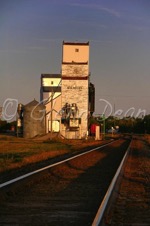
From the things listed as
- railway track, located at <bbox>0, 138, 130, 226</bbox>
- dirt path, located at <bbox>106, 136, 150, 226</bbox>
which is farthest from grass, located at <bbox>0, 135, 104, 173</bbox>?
dirt path, located at <bbox>106, 136, 150, 226</bbox>

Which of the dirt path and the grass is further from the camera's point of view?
the grass

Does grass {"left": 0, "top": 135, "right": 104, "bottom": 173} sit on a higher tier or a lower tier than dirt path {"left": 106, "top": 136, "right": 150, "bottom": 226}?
higher

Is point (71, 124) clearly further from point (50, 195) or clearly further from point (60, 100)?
point (50, 195)

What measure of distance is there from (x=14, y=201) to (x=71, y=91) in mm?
76512

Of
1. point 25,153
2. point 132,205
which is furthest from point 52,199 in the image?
point 25,153

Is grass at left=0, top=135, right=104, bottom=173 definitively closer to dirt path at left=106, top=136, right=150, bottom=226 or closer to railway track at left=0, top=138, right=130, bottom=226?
railway track at left=0, top=138, right=130, bottom=226

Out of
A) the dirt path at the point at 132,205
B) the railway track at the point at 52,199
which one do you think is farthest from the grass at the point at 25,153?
the dirt path at the point at 132,205

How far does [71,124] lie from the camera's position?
84188 millimetres

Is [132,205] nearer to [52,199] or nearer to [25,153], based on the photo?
[52,199]

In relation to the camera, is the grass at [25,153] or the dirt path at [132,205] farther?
the grass at [25,153]

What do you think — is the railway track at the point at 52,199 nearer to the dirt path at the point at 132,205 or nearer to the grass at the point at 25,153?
the dirt path at the point at 132,205

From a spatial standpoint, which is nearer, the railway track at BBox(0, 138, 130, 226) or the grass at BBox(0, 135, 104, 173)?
the railway track at BBox(0, 138, 130, 226)

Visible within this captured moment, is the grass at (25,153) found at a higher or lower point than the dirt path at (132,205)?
higher

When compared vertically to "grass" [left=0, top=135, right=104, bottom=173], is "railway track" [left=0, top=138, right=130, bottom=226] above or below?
below
